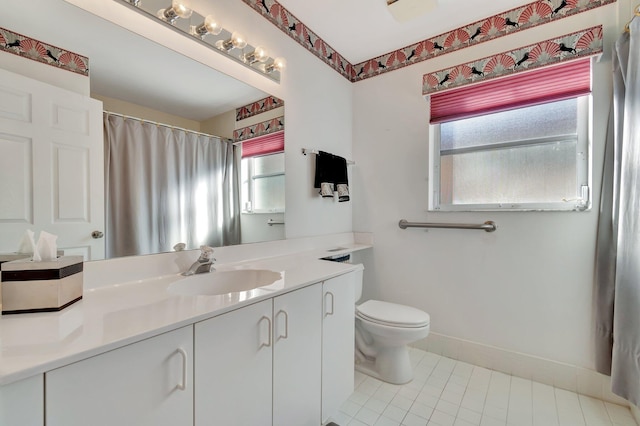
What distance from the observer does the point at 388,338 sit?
5.54 feet

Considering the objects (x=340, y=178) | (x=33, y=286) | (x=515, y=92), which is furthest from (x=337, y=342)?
(x=515, y=92)

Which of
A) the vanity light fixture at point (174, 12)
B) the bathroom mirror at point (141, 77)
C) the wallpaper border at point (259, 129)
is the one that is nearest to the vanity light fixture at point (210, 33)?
the vanity light fixture at point (174, 12)

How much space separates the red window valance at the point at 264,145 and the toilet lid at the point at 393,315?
3.93 feet

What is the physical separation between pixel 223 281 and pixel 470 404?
4.99 feet

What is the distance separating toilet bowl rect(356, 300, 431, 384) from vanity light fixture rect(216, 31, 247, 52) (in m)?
1.74

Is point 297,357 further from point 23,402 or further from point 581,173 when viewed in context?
point 581,173

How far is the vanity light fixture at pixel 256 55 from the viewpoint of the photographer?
158 centimetres

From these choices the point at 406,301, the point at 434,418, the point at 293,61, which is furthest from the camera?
the point at 406,301

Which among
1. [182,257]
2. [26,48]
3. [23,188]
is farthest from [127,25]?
[182,257]

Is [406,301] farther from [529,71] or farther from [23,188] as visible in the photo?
[23,188]

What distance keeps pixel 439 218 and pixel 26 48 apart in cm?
227

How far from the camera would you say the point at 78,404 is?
23.0 inches

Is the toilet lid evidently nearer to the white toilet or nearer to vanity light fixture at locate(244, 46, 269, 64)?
the white toilet

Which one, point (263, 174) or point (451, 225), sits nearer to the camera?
point (263, 174)
